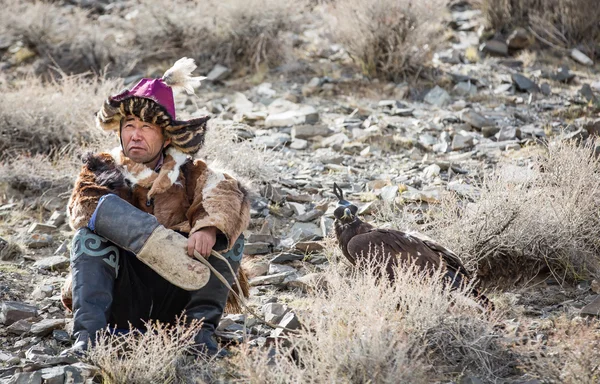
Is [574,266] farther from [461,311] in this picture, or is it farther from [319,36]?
[319,36]

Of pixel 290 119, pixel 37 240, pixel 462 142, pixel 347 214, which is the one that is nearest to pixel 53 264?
pixel 37 240

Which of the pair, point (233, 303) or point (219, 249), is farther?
point (233, 303)

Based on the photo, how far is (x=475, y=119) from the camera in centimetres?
757

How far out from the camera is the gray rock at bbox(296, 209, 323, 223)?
18.2ft

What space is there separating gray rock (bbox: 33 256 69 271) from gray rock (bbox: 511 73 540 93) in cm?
559

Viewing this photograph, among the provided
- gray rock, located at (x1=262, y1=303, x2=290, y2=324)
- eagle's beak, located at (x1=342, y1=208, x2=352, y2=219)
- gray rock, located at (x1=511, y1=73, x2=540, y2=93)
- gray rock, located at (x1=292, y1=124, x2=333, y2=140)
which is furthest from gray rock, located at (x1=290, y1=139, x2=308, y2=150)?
gray rock, located at (x1=262, y1=303, x2=290, y2=324)

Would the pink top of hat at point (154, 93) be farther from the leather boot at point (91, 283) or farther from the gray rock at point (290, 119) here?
the gray rock at point (290, 119)

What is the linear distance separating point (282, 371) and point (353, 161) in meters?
4.15

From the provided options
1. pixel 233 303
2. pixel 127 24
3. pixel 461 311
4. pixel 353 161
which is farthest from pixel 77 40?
pixel 461 311

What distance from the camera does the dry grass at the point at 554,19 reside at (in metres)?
9.88

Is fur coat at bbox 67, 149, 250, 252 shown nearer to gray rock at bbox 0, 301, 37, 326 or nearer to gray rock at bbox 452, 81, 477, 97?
gray rock at bbox 0, 301, 37, 326

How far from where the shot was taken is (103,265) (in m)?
3.40

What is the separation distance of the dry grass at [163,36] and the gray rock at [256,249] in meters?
4.76

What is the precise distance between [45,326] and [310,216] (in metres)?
2.25
